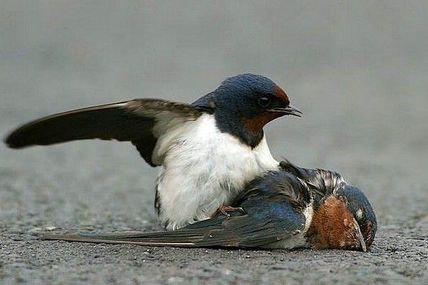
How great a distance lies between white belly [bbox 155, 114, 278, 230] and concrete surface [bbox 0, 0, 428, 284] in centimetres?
25

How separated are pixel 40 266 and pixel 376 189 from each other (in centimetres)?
383

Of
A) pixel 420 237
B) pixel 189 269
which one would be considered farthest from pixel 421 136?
pixel 189 269

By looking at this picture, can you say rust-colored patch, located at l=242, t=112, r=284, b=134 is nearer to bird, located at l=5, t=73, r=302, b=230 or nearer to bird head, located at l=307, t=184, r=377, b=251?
bird, located at l=5, t=73, r=302, b=230

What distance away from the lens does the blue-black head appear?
4531mm

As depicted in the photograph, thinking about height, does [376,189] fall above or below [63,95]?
below

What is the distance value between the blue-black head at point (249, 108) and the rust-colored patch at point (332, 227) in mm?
414

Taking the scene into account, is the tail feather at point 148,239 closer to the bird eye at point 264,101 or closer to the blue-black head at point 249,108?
the blue-black head at point 249,108

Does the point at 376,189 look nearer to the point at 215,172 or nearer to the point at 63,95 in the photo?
the point at 215,172

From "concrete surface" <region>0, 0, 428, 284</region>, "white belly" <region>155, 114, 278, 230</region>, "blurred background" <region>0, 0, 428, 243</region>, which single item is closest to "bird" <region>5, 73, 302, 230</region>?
"white belly" <region>155, 114, 278, 230</region>

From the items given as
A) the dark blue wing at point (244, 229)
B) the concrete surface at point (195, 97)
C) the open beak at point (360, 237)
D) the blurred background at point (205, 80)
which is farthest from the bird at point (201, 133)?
the blurred background at point (205, 80)

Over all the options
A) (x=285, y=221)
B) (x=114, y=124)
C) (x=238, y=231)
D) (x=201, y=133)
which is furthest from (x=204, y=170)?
(x=114, y=124)

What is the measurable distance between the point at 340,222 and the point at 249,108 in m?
0.62

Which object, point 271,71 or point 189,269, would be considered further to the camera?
point 271,71

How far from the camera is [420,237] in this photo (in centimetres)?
527
